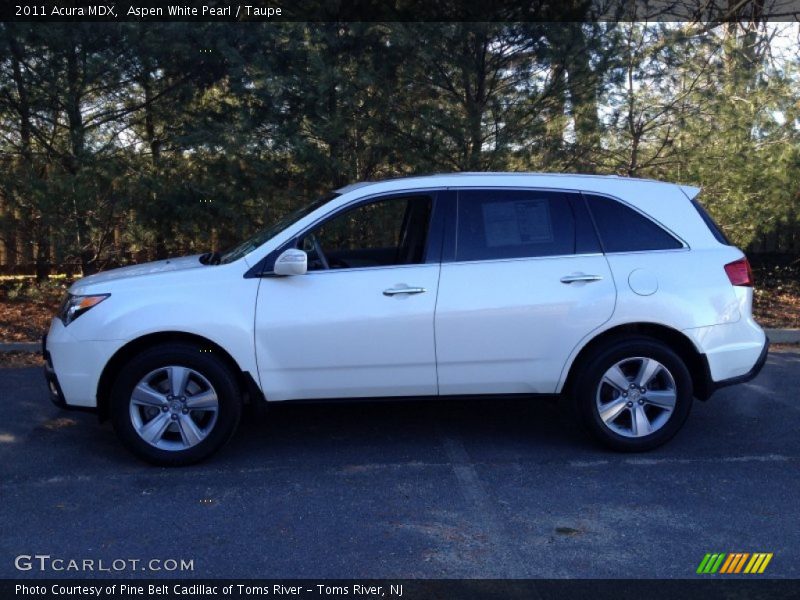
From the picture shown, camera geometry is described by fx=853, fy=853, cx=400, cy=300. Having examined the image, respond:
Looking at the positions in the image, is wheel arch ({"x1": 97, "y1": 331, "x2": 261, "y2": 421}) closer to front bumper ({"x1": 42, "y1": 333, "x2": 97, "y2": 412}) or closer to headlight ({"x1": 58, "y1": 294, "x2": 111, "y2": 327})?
front bumper ({"x1": 42, "y1": 333, "x2": 97, "y2": 412})

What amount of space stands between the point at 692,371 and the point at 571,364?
85 cm

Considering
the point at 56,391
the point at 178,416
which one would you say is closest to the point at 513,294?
the point at 178,416

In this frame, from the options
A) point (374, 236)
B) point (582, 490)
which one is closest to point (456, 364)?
point (582, 490)

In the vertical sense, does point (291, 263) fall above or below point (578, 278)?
above

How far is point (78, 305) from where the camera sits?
5359 millimetres

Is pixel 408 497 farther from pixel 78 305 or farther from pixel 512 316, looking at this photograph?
pixel 78 305

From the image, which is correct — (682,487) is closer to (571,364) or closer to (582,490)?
(582,490)

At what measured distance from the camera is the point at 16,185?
9.40m

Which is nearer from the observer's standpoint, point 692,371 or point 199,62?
point 692,371

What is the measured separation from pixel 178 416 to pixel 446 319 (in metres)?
1.77

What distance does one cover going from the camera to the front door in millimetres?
A: 5281

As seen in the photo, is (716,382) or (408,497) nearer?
(408,497)

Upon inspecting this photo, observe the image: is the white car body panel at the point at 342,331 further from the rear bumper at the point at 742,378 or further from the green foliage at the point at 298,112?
the green foliage at the point at 298,112

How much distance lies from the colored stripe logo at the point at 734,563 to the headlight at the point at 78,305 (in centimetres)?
373
